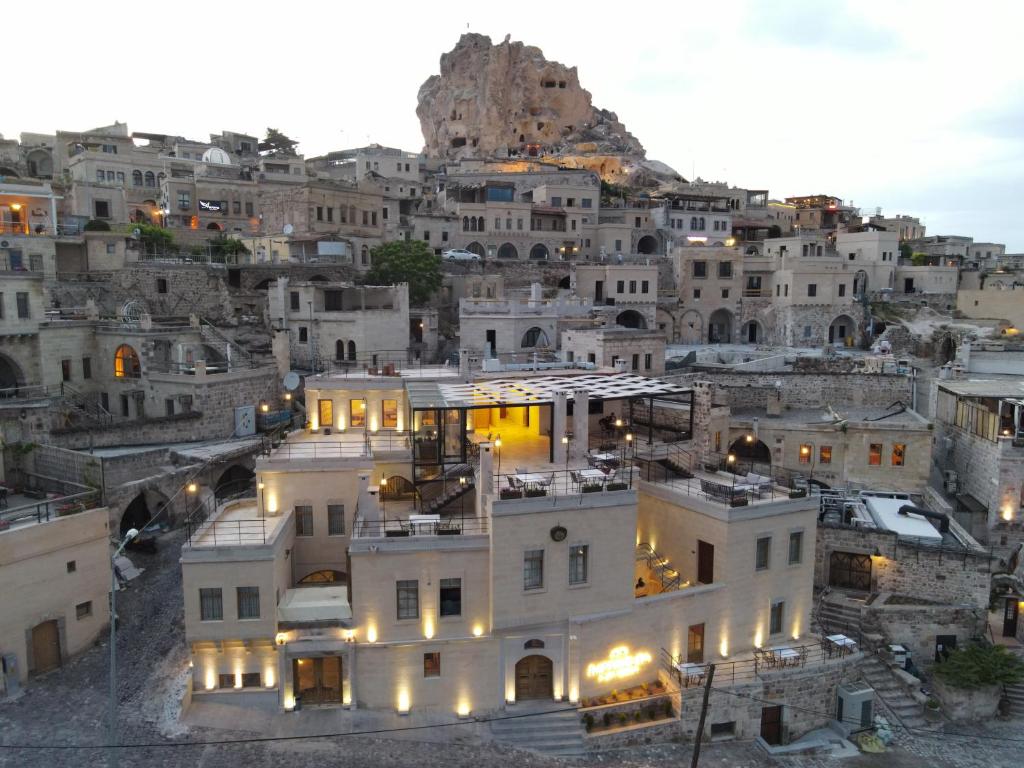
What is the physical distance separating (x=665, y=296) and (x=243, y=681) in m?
45.9

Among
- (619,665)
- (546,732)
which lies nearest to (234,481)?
(546,732)

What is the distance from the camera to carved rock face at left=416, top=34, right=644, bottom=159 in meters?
103

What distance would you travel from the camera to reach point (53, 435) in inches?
1261

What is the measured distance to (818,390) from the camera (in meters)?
42.2

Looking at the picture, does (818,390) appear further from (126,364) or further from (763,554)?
(126,364)

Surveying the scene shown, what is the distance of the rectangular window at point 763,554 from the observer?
25.0 m

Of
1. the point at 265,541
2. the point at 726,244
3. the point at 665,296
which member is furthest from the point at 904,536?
the point at 726,244

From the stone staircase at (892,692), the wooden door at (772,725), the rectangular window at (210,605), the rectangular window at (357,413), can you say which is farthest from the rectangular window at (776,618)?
the rectangular window at (210,605)

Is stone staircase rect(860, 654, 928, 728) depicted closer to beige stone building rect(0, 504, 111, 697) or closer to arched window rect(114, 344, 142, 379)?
beige stone building rect(0, 504, 111, 697)

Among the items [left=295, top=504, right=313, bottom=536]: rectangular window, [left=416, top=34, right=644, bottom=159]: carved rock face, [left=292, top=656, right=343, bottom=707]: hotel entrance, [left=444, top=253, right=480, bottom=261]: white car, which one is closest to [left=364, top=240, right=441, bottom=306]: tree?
[left=444, top=253, right=480, bottom=261]: white car

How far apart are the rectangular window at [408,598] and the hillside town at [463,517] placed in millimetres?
90

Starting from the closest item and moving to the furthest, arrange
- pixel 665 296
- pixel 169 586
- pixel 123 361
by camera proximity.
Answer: pixel 169 586 < pixel 123 361 < pixel 665 296

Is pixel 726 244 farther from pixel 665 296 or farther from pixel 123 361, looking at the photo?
pixel 123 361

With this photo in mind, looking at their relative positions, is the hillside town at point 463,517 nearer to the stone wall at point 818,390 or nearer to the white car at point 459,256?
the stone wall at point 818,390
